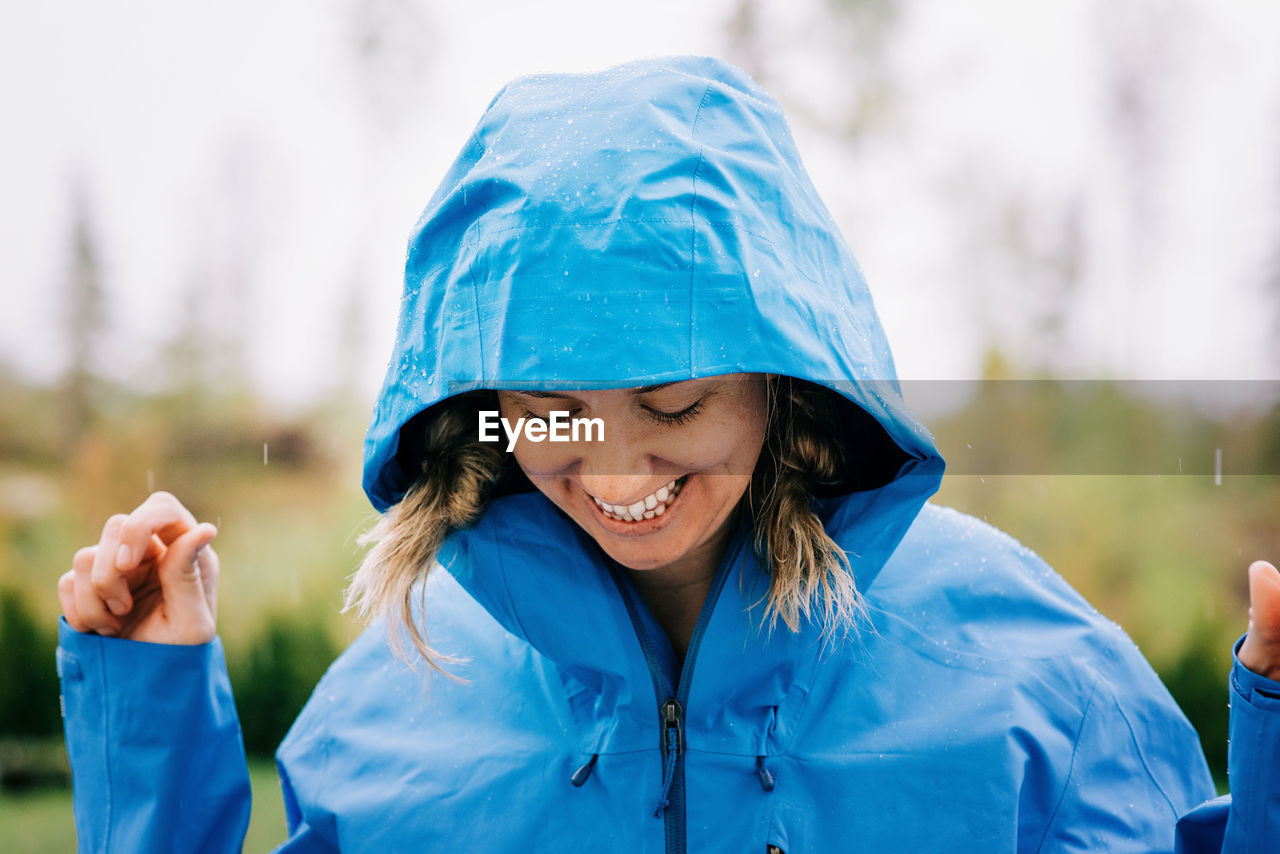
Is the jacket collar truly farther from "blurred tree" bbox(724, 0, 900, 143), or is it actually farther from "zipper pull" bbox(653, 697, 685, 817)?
"blurred tree" bbox(724, 0, 900, 143)

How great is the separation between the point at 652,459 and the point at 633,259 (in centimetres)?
23

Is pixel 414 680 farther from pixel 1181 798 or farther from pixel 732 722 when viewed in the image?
pixel 1181 798

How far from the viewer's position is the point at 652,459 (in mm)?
1118

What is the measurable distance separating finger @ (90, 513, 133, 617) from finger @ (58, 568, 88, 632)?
0.04 metres

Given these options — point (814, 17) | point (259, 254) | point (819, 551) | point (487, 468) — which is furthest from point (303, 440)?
point (819, 551)

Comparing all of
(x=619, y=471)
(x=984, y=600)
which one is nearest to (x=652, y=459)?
(x=619, y=471)

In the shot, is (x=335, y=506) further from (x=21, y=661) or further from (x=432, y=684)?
(x=432, y=684)

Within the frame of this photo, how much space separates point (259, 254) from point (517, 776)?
424 centimetres

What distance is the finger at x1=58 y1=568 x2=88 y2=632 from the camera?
126 centimetres

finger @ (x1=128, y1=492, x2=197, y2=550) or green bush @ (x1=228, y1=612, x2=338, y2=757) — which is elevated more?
finger @ (x1=128, y1=492, x2=197, y2=550)

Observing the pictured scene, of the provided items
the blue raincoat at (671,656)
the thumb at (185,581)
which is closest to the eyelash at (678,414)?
the blue raincoat at (671,656)

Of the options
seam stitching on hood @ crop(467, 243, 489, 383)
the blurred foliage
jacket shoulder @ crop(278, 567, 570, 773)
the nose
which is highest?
seam stitching on hood @ crop(467, 243, 489, 383)

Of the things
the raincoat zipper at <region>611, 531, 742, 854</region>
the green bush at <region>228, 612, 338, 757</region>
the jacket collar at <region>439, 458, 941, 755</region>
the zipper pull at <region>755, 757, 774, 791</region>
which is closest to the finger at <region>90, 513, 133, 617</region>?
the jacket collar at <region>439, 458, 941, 755</region>

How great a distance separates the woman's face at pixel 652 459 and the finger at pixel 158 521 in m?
0.42
